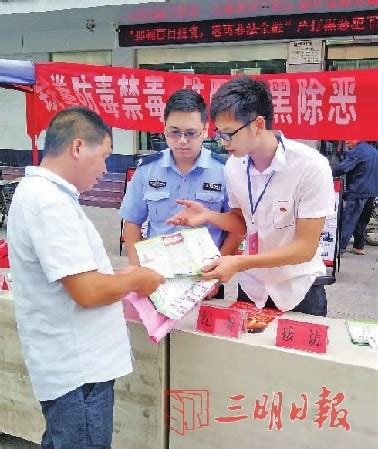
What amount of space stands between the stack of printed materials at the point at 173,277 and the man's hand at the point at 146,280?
79 millimetres

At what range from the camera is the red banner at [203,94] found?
4312 mm

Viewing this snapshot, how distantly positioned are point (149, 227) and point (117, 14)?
744 centimetres

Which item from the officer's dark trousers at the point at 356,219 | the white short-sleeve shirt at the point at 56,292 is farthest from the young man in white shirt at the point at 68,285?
the officer's dark trousers at the point at 356,219

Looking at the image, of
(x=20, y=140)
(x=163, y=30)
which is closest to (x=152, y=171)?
(x=163, y=30)

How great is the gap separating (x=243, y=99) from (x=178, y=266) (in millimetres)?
542

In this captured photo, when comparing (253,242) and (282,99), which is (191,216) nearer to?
(253,242)

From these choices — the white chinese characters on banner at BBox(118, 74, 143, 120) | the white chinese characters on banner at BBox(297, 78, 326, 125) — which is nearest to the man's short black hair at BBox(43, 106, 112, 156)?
the white chinese characters on banner at BBox(297, 78, 326, 125)

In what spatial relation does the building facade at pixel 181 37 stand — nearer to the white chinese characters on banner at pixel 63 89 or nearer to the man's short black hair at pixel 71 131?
the white chinese characters on banner at pixel 63 89

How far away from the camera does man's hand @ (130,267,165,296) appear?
155 cm

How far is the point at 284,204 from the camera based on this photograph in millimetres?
1877

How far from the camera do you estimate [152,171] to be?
229cm

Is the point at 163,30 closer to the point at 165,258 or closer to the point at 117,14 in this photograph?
the point at 117,14

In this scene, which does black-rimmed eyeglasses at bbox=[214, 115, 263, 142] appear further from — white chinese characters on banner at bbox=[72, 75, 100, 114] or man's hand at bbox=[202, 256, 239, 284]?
white chinese characters on banner at bbox=[72, 75, 100, 114]

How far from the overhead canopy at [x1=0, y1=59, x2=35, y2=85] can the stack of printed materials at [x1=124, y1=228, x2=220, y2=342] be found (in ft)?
11.8
